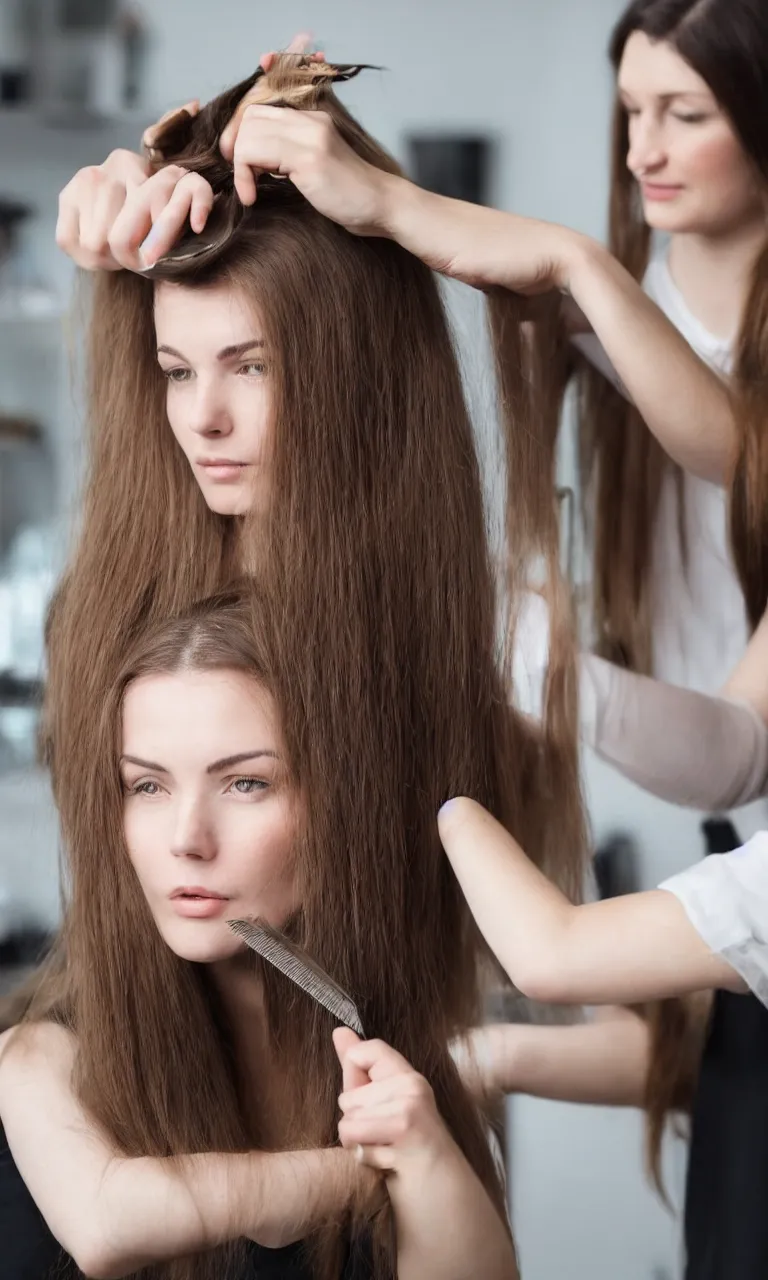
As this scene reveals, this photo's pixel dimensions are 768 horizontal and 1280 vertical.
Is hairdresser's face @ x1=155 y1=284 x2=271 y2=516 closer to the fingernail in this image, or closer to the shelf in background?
the fingernail

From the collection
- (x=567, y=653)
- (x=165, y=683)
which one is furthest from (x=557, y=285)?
(x=165, y=683)

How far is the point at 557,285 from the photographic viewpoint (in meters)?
0.88

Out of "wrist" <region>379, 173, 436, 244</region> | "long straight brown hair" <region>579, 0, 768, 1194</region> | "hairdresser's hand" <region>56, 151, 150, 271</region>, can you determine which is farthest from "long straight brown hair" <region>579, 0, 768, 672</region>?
"hairdresser's hand" <region>56, 151, 150, 271</region>

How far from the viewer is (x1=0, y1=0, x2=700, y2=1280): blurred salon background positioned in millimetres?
1205

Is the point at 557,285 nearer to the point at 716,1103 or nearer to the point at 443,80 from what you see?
the point at 443,80

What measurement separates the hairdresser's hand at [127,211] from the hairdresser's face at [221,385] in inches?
1.3

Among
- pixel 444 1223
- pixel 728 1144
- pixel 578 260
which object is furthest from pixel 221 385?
pixel 728 1144

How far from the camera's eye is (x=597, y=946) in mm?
771

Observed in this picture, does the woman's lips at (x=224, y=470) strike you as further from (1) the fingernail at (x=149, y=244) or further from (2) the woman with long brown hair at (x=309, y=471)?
(1) the fingernail at (x=149, y=244)

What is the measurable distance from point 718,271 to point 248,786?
0.53m

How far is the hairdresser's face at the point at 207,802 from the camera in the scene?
0.79 meters

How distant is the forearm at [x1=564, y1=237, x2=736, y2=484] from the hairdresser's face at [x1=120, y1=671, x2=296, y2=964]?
0.30 metres

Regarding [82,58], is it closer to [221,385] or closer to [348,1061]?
[221,385]

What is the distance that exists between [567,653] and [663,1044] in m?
0.38
